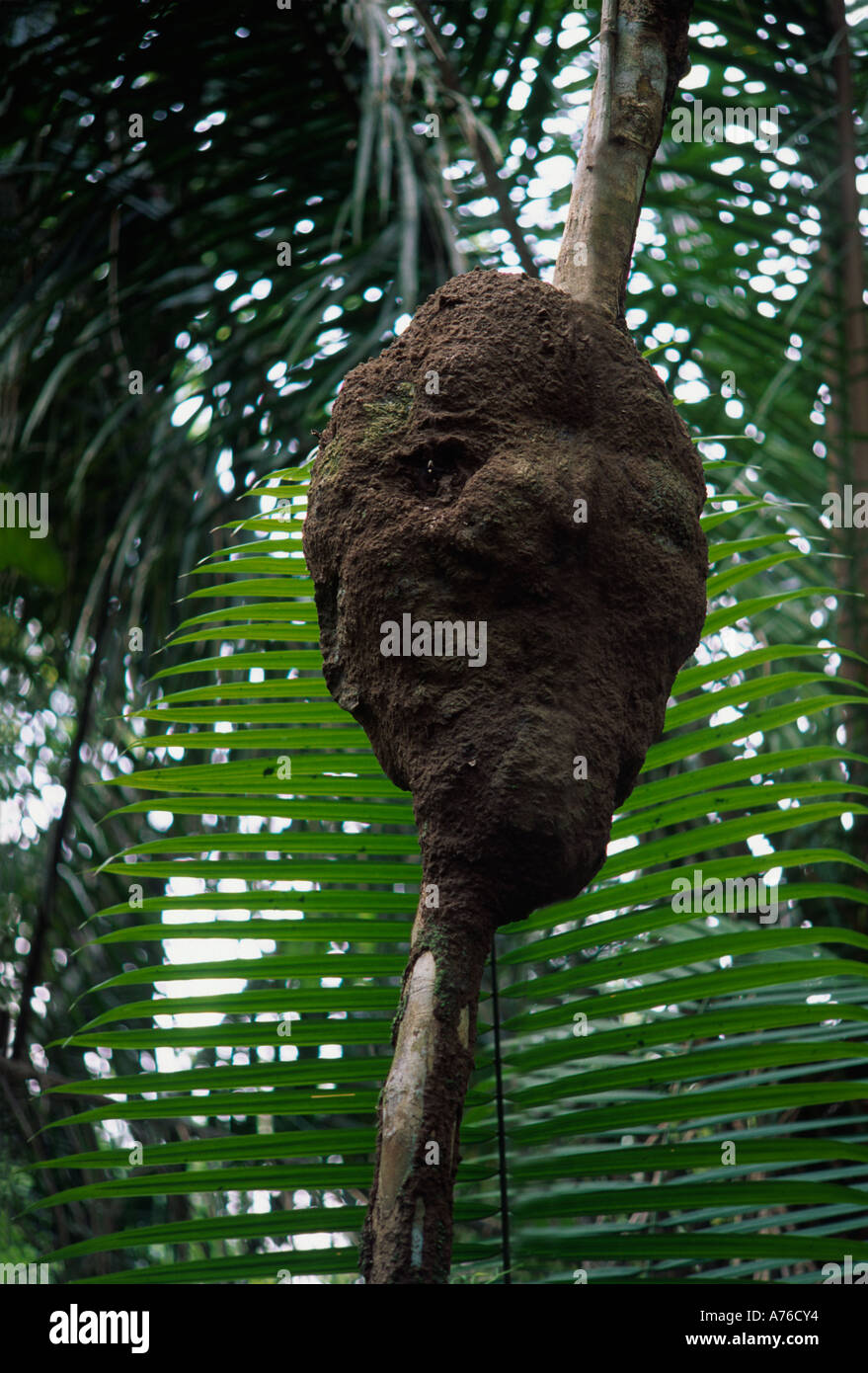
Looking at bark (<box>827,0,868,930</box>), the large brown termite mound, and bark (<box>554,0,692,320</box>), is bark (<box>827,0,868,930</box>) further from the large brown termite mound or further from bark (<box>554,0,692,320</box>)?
the large brown termite mound

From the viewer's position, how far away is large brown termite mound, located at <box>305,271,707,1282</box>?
692 mm

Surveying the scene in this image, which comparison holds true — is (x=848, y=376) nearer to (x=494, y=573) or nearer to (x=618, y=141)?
(x=618, y=141)

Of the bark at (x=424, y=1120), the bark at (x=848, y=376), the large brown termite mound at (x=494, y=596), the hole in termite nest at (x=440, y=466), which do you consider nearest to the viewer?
the bark at (x=424, y=1120)

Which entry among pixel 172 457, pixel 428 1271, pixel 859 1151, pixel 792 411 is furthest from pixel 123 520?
pixel 428 1271

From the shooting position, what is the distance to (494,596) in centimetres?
78

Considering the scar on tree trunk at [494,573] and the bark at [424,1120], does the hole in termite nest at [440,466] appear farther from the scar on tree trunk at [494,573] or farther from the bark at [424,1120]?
the bark at [424,1120]

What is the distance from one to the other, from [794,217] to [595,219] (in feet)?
7.19

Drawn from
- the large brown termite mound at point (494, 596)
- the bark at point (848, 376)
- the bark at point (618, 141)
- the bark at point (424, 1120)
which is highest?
the bark at point (848, 376)

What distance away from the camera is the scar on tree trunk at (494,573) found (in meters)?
0.65

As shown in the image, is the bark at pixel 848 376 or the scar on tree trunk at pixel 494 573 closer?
the scar on tree trunk at pixel 494 573

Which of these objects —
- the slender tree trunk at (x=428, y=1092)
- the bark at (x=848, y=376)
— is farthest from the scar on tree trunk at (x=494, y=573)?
the bark at (x=848, y=376)

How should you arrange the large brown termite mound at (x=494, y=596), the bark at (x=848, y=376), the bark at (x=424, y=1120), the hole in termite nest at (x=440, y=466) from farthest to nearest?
1. the bark at (x=848, y=376)
2. the hole in termite nest at (x=440, y=466)
3. the large brown termite mound at (x=494, y=596)
4. the bark at (x=424, y=1120)

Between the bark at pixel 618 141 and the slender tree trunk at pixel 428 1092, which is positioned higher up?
the bark at pixel 618 141

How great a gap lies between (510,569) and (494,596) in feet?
0.07
